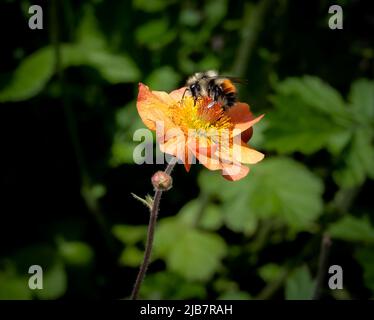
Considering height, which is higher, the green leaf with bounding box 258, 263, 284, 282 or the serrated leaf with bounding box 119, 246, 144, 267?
the serrated leaf with bounding box 119, 246, 144, 267

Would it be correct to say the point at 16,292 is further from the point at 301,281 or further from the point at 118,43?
the point at 118,43

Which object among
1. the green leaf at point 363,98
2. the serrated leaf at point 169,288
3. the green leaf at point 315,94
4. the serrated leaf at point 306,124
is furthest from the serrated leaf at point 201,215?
the green leaf at point 363,98

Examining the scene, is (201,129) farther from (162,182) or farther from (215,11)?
(215,11)

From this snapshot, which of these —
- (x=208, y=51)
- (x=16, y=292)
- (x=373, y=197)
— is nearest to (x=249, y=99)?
(x=208, y=51)

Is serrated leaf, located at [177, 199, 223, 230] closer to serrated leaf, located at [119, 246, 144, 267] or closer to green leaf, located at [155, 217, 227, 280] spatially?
green leaf, located at [155, 217, 227, 280]

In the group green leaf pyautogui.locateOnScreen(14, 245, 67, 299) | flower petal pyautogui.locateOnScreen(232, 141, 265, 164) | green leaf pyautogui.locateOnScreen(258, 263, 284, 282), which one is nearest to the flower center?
flower petal pyautogui.locateOnScreen(232, 141, 265, 164)

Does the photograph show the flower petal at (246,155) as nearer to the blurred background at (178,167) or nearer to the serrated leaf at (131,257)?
the blurred background at (178,167)

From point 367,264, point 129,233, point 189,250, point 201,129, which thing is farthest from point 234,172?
point 129,233
